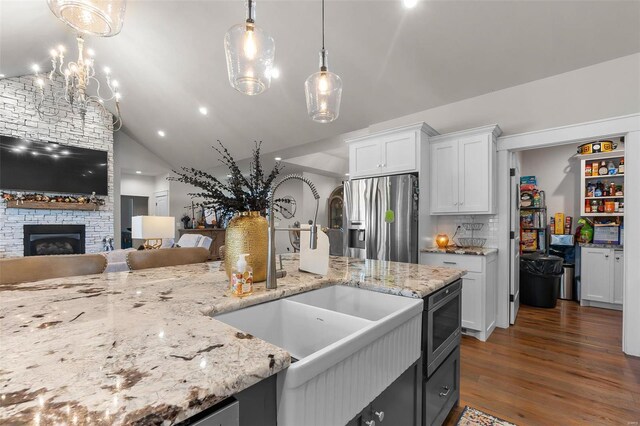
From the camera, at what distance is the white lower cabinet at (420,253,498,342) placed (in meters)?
2.89

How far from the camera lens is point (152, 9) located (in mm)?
3482

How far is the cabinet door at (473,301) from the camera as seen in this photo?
2.90m

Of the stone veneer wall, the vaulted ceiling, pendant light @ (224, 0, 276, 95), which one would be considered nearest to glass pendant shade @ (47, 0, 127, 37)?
pendant light @ (224, 0, 276, 95)

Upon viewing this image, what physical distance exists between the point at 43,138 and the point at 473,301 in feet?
25.3

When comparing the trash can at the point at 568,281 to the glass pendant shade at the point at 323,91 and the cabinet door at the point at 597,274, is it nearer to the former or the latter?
the cabinet door at the point at 597,274

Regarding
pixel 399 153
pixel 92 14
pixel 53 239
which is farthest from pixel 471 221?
pixel 53 239

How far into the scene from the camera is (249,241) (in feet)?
4.33

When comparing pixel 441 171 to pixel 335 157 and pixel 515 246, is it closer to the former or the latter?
pixel 515 246

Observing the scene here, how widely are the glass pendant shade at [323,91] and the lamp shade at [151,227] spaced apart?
2.72m

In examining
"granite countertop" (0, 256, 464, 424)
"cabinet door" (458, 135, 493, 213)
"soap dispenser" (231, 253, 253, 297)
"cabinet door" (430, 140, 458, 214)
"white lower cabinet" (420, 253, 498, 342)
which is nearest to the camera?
"granite countertop" (0, 256, 464, 424)

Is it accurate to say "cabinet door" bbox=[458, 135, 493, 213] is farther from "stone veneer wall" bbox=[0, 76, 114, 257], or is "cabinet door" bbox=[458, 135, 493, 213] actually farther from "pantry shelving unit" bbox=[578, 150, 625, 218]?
"stone veneer wall" bbox=[0, 76, 114, 257]

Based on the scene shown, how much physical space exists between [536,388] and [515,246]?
5.71 feet

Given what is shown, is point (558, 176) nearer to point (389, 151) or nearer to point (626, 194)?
point (626, 194)

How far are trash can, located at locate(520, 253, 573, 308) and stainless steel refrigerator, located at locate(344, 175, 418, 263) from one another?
206 cm
